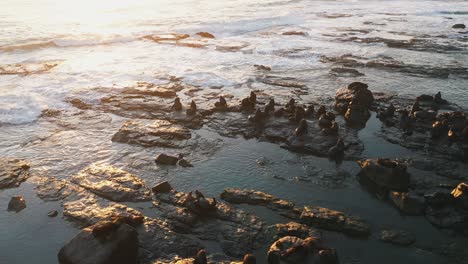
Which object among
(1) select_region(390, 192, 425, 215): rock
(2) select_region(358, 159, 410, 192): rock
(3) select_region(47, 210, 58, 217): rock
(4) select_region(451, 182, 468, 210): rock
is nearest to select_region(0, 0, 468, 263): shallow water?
(3) select_region(47, 210, 58, 217): rock

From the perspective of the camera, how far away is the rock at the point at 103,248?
7.29m

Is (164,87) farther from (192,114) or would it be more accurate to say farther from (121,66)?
(121,66)

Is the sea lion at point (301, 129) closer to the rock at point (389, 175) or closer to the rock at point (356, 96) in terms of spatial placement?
the rock at point (389, 175)

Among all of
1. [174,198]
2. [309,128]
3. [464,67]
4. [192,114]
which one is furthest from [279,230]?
[464,67]

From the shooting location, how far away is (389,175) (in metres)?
10.2

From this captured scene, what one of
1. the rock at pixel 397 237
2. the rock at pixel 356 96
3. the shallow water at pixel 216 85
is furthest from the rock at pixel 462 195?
the rock at pixel 356 96

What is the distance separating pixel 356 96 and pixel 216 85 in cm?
708

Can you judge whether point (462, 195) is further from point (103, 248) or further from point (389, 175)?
point (103, 248)

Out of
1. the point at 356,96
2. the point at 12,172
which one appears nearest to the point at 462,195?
the point at 356,96

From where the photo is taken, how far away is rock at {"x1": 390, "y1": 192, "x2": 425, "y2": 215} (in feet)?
30.0

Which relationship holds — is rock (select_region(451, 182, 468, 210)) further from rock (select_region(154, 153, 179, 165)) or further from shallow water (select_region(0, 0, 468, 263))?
rock (select_region(154, 153, 179, 165))

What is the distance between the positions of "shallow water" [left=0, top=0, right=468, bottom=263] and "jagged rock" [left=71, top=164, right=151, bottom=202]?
0.41 m

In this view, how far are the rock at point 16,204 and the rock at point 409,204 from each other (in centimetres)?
940

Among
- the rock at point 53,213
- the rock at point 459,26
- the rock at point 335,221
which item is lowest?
the rock at point 53,213
